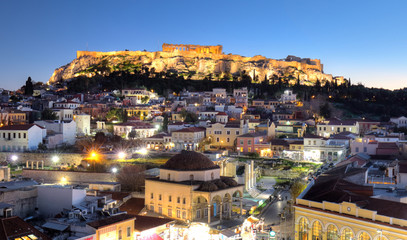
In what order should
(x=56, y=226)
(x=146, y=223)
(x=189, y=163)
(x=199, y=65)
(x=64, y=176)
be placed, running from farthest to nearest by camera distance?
(x=199, y=65), (x=64, y=176), (x=189, y=163), (x=146, y=223), (x=56, y=226)

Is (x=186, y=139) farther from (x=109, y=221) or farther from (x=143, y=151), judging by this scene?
(x=109, y=221)

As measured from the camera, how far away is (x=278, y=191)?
34.5m

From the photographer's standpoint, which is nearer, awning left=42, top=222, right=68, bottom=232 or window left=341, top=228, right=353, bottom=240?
window left=341, top=228, right=353, bottom=240

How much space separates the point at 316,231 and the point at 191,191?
8.74 meters

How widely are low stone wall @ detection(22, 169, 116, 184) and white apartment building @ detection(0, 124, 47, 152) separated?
404 inches

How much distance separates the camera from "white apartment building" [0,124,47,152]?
46.2 m

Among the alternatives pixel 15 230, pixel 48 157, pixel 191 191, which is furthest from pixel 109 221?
pixel 48 157

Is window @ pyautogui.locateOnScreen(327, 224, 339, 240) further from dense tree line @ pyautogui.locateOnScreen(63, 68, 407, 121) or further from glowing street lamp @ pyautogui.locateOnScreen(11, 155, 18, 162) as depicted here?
dense tree line @ pyautogui.locateOnScreen(63, 68, 407, 121)

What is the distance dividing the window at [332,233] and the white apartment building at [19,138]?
119 feet

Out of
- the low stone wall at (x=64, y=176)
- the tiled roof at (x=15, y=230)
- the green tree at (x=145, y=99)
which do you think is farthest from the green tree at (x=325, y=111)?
the tiled roof at (x=15, y=230)

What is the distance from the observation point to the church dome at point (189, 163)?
90.8 feet

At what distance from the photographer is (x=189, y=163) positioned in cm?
2784

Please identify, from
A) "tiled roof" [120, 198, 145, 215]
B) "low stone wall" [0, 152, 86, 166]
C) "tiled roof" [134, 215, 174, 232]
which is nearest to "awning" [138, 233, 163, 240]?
"tiled roof" [134, 215, 174, 232]

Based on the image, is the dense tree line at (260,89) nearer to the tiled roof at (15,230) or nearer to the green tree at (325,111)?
the green tree at (325,111)
